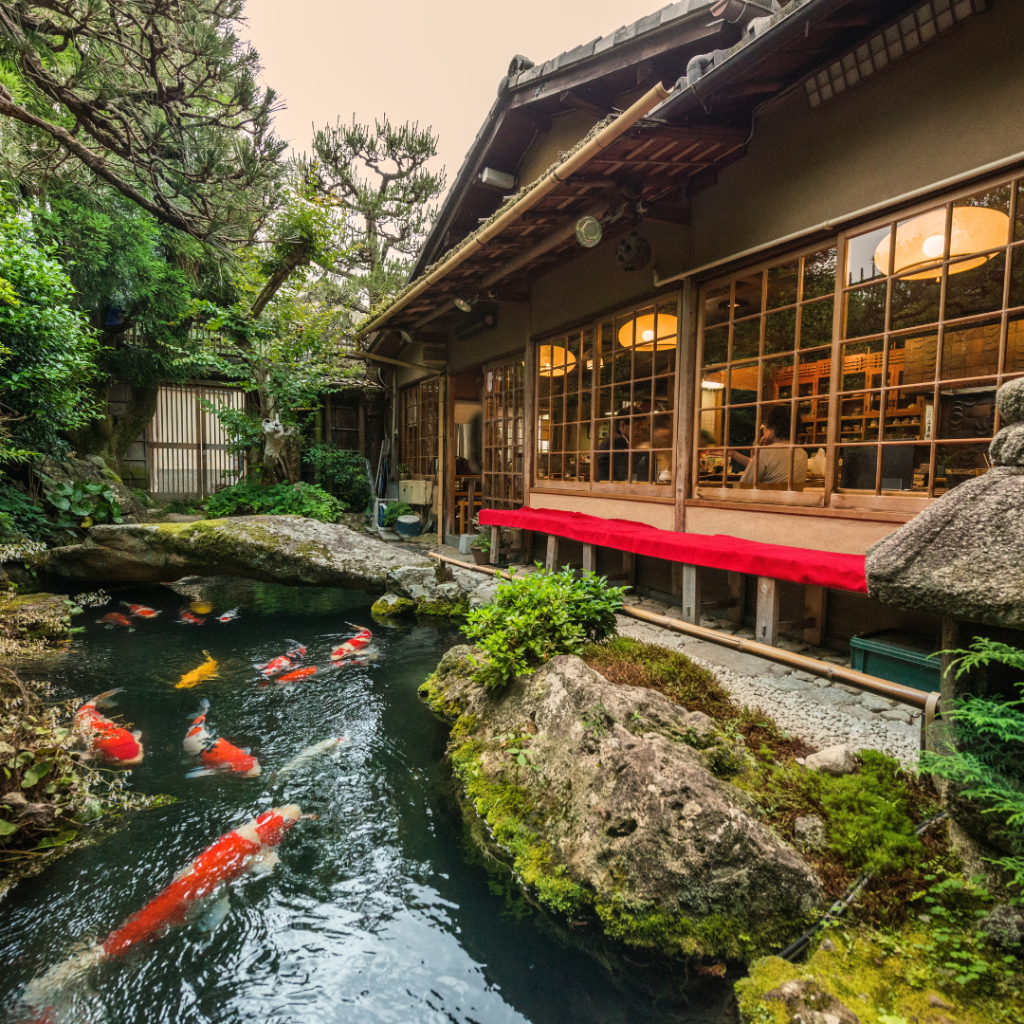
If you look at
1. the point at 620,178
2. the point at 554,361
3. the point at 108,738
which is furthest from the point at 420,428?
the point at 108,738

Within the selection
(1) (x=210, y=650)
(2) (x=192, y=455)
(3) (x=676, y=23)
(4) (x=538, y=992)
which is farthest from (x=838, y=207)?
(2) (x=192, y=455)

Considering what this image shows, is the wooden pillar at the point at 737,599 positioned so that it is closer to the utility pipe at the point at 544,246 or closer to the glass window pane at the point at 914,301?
the glass window pane at the point at 914,301

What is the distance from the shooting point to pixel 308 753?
12.9 ft

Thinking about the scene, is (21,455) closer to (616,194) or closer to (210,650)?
(210,650)

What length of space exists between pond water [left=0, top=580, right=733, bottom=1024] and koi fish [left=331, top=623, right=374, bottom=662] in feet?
4.28

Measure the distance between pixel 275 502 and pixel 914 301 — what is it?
36.6 ft

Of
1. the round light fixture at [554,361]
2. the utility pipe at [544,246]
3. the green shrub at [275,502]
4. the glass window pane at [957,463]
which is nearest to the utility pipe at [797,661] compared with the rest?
the glass window pane at [957,463]

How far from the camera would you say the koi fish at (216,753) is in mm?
3750

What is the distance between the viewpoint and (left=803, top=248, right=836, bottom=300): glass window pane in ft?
14.6

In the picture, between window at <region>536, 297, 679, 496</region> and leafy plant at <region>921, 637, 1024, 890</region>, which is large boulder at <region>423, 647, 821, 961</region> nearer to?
leafy plant at <region>921, 637, 1024, 890</region>

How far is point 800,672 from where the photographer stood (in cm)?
406

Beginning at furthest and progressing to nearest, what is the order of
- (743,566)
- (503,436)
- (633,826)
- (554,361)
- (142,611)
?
(503,436)
(554,361)
(142,611)
(743,566)
(633,826)

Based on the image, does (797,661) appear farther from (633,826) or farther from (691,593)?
(633,826)

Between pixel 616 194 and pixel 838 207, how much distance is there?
204 centimetres
